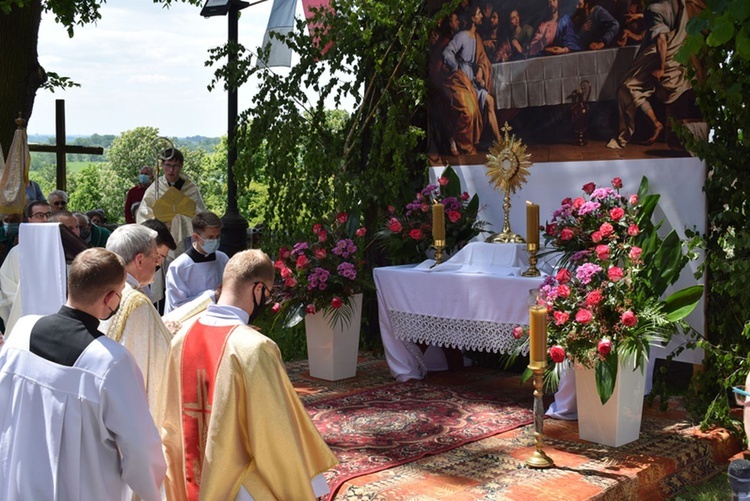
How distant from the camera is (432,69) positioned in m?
8.56

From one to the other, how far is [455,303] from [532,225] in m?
0.85

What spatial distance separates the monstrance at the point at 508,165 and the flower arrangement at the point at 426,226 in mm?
364

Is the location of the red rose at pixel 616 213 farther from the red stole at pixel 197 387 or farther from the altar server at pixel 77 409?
the altar server at pixel 77 409

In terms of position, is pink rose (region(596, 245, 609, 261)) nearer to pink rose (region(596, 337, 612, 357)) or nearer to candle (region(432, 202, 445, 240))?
pink rose (region(596, 337, 612, 357))

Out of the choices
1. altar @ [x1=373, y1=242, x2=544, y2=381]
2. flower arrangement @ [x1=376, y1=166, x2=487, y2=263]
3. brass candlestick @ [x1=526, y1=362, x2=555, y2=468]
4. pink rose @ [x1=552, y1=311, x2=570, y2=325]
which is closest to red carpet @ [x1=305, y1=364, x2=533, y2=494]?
altar @ [x1=373, y1=242, x2=544, y2=381]

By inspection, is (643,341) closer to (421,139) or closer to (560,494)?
(560,494)

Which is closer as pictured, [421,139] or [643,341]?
[643,341]

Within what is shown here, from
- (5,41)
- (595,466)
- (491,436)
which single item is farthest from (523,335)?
(5,41)

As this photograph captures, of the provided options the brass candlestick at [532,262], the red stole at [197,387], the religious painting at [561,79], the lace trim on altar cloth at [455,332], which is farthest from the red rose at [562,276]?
the red stole at [197,387]

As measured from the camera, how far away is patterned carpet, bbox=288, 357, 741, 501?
485cm

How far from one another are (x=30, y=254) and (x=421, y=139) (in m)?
5.17

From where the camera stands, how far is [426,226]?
7.79 metres

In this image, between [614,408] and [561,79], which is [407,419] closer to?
[614,408]

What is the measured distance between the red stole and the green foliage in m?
3.69
